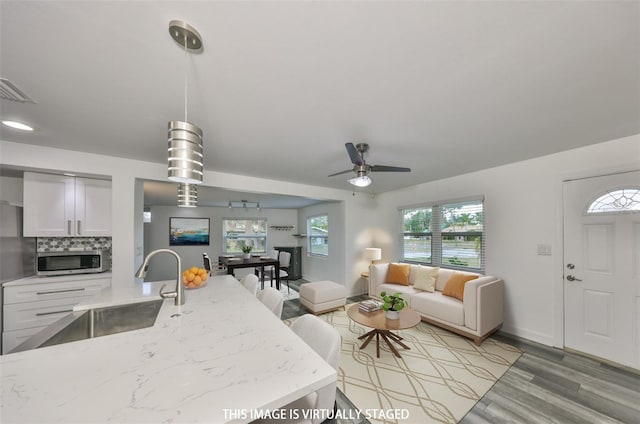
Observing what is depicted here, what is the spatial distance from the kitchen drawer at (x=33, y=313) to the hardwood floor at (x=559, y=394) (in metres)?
3.21

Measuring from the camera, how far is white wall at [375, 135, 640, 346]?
2580 mm

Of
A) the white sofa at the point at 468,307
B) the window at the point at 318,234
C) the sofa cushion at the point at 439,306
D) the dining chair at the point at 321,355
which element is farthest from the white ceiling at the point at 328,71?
the window at the point at 318,234

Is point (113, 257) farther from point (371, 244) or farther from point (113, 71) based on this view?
Answer: point (371, 244)

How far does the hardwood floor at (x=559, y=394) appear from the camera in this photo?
1752 millimetres

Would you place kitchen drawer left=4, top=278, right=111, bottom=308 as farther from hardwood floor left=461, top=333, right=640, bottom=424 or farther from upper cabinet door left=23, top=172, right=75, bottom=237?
hardwood floor left=461, top=333, right=640, bottom=424

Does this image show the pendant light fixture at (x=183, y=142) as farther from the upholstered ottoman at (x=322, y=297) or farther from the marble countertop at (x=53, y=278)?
the upholstered ottoman at (x=322, y=297)

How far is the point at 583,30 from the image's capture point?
3.52ft

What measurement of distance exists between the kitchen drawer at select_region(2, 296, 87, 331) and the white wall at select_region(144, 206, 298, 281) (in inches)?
158

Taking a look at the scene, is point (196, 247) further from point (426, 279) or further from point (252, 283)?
Answer: point (426, 279)

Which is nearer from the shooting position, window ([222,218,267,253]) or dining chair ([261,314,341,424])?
dining chair ([261,314,341,424])

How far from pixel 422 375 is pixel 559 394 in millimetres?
1109

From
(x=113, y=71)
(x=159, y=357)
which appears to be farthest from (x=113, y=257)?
(x=159, y=357)

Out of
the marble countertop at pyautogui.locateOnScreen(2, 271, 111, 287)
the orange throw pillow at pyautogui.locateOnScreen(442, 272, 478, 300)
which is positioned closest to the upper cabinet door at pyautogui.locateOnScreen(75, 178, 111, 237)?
the marble countertop at pyautogui.locateOnScreen(2, 271, 111, 287)

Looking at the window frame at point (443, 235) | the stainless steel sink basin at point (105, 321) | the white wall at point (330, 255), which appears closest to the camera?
the stainless steel sink basin at point (105, 321)
